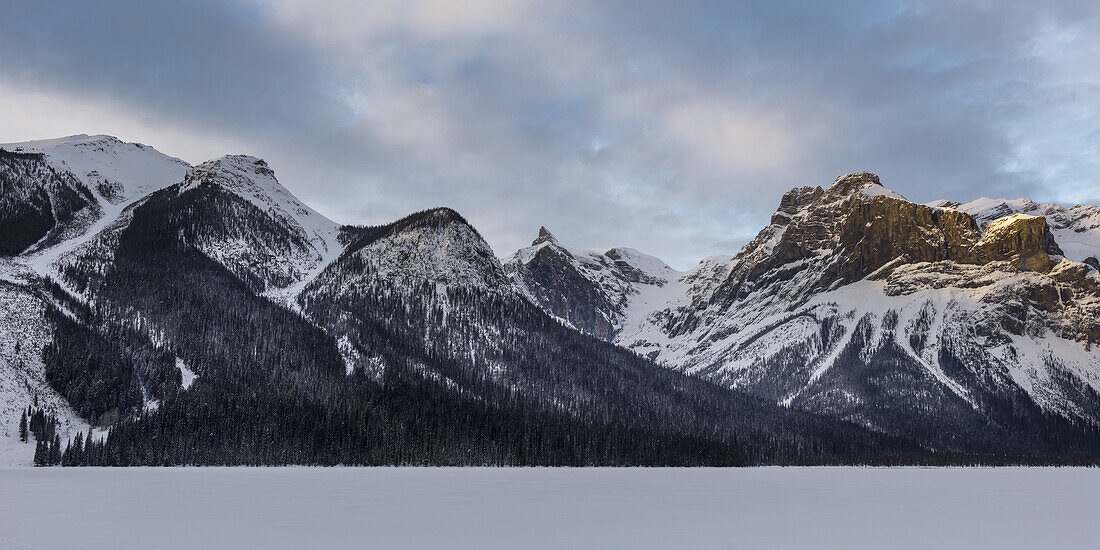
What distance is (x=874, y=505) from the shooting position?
257ft

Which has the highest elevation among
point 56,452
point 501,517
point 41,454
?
point 501,517

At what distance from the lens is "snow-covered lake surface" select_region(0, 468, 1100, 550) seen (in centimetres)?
4459

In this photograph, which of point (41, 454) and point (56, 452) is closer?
point (41, 454)

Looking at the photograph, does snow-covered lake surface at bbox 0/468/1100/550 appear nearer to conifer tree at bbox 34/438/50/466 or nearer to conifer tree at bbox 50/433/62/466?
conifer tree at bbox 34/438/50/466

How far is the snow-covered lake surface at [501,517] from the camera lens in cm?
4459

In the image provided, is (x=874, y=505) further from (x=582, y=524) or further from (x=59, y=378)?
(x=59, y=378)

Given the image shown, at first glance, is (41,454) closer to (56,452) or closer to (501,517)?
(56,452)

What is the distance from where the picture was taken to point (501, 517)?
5766cm

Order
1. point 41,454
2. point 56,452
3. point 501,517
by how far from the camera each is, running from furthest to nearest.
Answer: point 56,452, point 41,454, point 501,517

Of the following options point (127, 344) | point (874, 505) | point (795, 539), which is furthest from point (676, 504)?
point (127, 344)

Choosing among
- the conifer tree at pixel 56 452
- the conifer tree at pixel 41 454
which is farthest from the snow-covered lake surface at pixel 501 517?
the conifer tree at pixel 56 452

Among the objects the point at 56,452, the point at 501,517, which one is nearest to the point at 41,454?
the point at 56,452

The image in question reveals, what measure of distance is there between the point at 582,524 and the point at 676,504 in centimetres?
2186

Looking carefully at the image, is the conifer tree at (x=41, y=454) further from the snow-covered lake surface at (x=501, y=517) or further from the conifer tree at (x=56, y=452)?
the snow-covered lake surface at (x=501, y=517)
